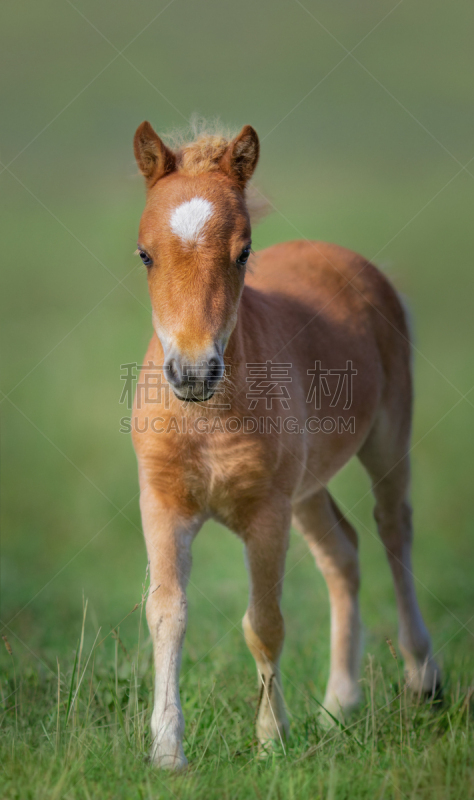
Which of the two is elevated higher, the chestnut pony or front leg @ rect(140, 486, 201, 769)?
the chestnut pony

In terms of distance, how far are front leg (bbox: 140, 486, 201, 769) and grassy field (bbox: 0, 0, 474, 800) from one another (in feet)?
0.50

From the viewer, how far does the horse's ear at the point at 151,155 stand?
3525 mm

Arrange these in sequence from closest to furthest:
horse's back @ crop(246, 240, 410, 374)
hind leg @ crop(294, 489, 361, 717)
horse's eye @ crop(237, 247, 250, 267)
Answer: horse's eye @ crop(237, 247, 250, 267) < hind leg @ crop(294, 489, 361, 717) < horse's back @ crop(246, 240, 410, 374)

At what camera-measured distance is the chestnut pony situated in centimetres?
319

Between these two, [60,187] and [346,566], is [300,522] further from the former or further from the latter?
[60,187]

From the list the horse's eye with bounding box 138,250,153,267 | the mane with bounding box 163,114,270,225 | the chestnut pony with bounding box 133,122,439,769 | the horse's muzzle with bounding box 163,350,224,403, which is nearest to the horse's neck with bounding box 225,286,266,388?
the chestnut pony with bounding box 133,122,439,769

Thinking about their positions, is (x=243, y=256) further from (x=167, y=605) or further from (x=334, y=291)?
(x=334, y=291)

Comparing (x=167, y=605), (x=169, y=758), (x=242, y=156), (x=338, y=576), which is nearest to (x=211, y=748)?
(x=169, y=758)

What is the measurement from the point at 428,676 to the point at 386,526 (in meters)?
1.10

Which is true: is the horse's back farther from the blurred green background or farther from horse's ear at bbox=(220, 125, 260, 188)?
horse's ear at bbox=(220, 125, 260, 188)

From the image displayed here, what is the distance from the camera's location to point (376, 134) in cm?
2845

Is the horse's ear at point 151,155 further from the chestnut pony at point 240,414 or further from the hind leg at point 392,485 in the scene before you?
the hind leg at point 392,485

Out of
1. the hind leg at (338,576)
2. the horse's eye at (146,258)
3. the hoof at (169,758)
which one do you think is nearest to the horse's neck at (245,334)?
the horse's eye at (146,258)

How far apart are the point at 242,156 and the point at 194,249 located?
71 cm
